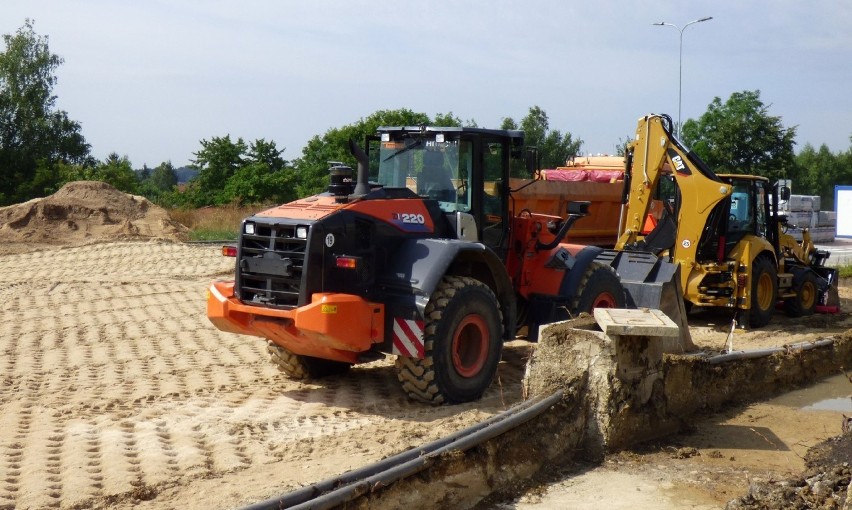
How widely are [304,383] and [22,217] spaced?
18.7m

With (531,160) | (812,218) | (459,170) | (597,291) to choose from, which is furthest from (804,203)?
(459,170)

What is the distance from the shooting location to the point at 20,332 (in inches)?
434

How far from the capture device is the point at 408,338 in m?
7.48

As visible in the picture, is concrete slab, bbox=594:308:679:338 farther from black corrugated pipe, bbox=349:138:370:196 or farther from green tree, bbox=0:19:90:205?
green tree, bbox=0:19:90:205

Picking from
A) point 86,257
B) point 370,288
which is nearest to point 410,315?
point 370,288

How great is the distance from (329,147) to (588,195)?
3146 centimetres

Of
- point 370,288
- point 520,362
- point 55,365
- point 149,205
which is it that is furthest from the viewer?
point 149,205

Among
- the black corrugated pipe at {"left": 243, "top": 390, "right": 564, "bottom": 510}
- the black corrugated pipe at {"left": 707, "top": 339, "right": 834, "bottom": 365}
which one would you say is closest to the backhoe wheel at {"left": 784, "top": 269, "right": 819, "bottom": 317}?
the black corrugated pipe at {"left": 707, "top": 339, "right": 834, "bottom": 365}

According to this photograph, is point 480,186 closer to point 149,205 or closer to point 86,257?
point 86,257

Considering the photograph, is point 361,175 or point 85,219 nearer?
point 361,175

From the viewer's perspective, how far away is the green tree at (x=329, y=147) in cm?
4009

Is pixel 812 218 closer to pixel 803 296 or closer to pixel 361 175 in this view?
pixel 803 296

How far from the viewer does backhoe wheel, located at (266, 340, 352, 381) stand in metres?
8.54

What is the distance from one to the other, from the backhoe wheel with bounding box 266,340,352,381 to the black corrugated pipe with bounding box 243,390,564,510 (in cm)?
274
